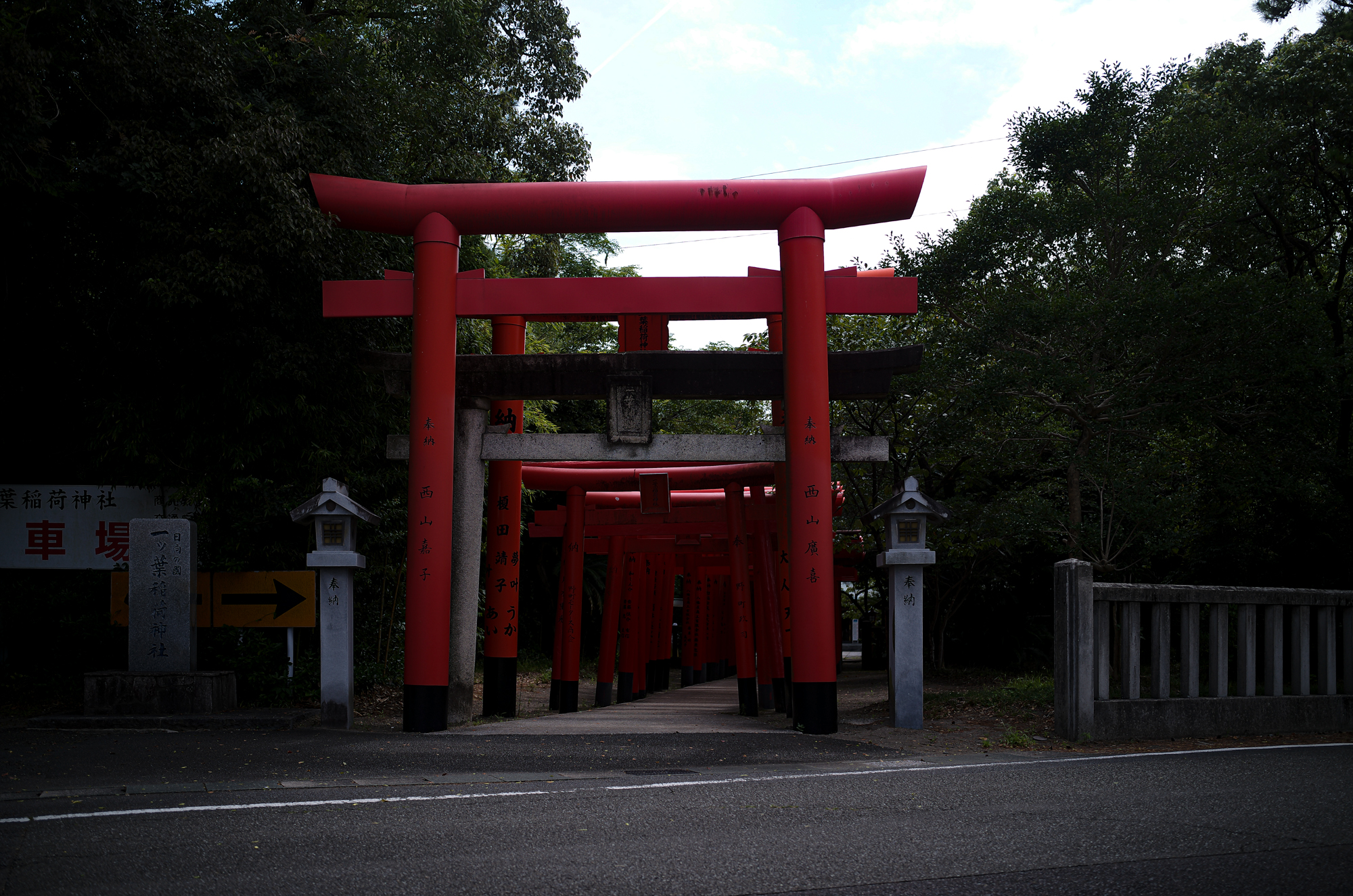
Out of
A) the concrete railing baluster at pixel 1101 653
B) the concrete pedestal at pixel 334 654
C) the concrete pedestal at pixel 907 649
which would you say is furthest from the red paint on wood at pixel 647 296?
the concrete railing baluster at pixel 1101 653

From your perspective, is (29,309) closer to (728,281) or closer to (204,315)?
(204,315)

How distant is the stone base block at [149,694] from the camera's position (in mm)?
9844

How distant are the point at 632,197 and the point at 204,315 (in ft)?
18.4

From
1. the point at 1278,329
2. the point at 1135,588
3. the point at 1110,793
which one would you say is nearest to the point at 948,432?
the point at 1278,329

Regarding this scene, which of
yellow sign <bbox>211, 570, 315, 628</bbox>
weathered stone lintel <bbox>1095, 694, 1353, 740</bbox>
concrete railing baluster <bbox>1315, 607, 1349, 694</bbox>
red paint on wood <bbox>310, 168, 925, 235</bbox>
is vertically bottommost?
weathered stone lintel <bbox>1095, 694, 1353, 740</bbox>

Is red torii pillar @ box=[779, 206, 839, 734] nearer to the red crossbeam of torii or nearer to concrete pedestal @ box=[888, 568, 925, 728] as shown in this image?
the red crossbeam of torii

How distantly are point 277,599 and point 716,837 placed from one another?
8419 mm

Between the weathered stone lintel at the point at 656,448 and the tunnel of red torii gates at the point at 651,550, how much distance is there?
2070mm

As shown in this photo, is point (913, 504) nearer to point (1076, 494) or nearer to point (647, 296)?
point (647, 296)

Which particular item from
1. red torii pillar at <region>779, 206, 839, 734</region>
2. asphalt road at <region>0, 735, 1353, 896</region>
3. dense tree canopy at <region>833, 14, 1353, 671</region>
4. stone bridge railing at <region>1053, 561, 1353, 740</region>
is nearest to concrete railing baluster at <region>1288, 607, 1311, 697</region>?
stone bridge railing at <region>1053, 561, 1353, 740</region>

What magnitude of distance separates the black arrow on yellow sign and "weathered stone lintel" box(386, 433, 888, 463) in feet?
8.58

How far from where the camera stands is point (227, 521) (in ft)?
40.8

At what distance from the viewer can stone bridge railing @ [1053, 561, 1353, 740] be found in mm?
8930

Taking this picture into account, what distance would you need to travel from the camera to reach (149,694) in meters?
9.91
